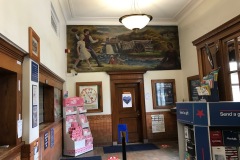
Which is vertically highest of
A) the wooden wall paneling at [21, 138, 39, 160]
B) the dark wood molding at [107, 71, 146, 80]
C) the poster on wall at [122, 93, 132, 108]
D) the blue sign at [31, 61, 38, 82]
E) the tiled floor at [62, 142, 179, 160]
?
the dark wood molding at [107, 71, 146, 80]

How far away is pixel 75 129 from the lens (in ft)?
19.9

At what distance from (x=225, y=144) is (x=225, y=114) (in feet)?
1.60

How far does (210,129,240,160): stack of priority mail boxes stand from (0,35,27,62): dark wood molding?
2.97 m

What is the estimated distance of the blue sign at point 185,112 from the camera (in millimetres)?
3627

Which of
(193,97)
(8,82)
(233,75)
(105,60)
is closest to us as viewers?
(8,82)

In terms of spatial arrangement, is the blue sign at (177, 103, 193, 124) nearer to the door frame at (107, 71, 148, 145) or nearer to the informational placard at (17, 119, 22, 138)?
the informational placard at (17, 119, 22, 138)

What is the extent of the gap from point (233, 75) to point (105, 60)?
441 centimetres

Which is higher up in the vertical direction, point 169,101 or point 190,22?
point 190,22

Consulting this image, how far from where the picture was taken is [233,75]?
3.89 metres

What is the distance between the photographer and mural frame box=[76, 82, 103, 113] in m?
7.18

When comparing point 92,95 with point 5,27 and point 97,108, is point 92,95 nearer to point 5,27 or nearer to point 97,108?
point 97,108

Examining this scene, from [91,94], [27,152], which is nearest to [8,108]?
[27,152]

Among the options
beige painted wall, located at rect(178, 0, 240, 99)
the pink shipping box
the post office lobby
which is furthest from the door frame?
beige painted wall, located at rect(178, 0, 240, 99)

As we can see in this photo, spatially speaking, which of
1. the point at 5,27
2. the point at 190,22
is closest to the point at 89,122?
the point at 190,22
